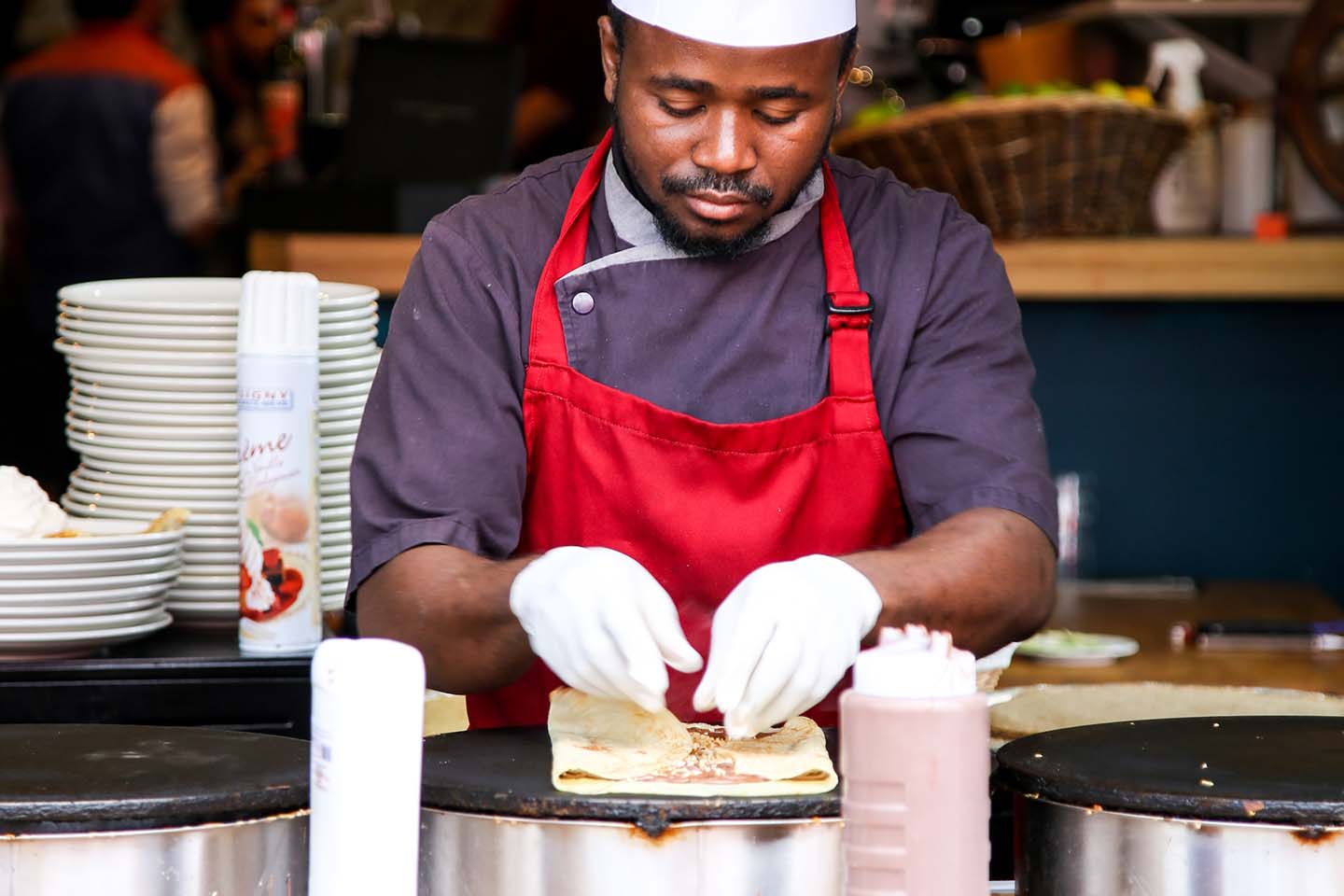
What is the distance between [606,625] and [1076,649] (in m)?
1.62

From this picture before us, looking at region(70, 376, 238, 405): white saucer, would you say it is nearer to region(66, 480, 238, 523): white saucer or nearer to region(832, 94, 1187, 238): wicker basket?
region(66, 480, 238, 523): white saucer

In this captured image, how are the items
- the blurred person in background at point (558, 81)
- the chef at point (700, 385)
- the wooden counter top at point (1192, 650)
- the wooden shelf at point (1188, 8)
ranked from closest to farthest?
1. the chef at point (700, 385)
2. the wooden counter top at point (1192, 650)
3. the wooden shelf at point (1188, 8)
4. the blurred person in background at point (558, 81)

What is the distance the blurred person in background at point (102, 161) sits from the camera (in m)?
4.36

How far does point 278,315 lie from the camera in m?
1.78

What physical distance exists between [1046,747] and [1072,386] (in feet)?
7.65

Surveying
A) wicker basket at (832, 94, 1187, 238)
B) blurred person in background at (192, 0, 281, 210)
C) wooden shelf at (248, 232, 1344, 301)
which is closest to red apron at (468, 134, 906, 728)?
wicker basket at (832, 94, 1187, 238)

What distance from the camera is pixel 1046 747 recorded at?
1.26 metres

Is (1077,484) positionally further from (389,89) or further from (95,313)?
(95,313)

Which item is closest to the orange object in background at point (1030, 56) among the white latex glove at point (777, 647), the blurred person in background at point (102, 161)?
the blurred person in background at point (102, 161)

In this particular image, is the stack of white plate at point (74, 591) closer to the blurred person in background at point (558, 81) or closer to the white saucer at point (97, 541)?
the white saucer at point (97, 541)

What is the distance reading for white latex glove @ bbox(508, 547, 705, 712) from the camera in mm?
1169

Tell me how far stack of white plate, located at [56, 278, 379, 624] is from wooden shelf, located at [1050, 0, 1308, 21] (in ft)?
7.18

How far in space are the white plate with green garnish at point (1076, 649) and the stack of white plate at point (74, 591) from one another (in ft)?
4.20

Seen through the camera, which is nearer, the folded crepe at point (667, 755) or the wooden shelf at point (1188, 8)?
the folded crepe at point (667, 755)
